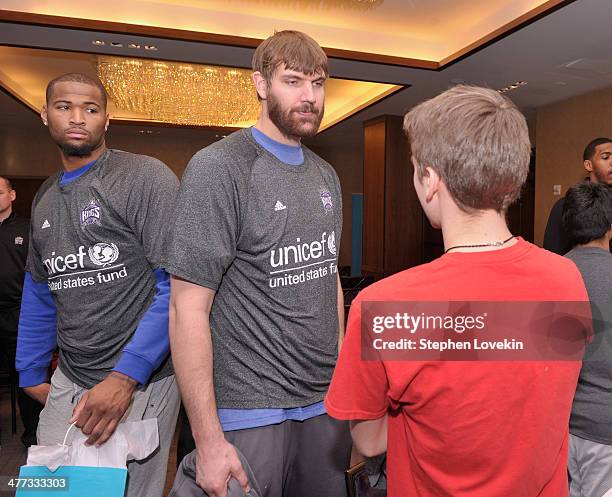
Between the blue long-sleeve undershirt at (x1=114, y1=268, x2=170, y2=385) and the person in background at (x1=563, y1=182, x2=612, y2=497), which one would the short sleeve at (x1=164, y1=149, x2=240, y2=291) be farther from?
the person in background at (x1=563, y1=182, x2=612, y2=497)

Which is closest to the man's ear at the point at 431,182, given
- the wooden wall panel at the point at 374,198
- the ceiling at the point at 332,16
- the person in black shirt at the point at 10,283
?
the person in black shirt at the point at 10,283

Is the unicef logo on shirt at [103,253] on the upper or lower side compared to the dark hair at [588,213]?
lower

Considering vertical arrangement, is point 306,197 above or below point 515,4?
below

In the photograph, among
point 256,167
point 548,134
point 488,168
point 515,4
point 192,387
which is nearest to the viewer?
point 488,168

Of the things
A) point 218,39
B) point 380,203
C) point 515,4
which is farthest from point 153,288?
point 380,203

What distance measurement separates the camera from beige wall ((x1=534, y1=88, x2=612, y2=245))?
6.09 meters

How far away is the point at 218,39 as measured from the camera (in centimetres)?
432

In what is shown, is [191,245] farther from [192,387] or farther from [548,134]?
[548,134]

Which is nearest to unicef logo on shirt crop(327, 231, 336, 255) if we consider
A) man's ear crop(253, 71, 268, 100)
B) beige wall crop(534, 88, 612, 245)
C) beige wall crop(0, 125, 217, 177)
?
man's ear crop(253, 71, 268, 100)

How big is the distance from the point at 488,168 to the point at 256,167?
581mm

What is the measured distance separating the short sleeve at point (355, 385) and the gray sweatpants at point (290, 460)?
1.26 feet

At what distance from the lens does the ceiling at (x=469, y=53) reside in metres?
4.01

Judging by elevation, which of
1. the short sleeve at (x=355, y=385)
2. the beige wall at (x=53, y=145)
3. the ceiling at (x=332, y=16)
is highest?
the ceiling at (x=332, y=16)

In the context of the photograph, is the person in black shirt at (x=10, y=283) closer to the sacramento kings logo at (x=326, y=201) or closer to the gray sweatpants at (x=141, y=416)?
the gray sweatpants at (x=141, y=416)
